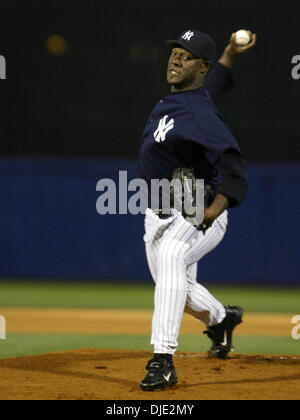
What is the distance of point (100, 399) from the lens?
3391mm

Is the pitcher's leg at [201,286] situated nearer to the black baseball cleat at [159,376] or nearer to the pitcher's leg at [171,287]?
the pitcher's leg at [171,287]

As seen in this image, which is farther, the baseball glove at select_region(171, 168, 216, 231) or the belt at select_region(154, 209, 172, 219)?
the belt at select_region(154, 209, 172, 219)

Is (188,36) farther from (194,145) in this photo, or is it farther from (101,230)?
(101,230)

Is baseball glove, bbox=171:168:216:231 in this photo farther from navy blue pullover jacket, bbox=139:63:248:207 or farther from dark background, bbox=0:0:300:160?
dark background, bbox=0:0:300:160

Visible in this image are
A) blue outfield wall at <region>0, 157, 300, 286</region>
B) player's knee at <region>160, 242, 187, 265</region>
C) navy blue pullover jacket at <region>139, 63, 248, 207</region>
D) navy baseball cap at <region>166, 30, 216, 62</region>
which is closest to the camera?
navy blue pullover jacket at <region>139, 63, 248, 207</region>

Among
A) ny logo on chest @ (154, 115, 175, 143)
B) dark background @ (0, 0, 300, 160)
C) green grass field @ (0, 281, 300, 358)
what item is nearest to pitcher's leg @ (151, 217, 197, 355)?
ny logo on chest @ (154, 115, 175, 143)

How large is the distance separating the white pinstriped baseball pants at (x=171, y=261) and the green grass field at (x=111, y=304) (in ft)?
5.10

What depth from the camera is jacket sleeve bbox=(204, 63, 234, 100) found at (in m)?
4.55

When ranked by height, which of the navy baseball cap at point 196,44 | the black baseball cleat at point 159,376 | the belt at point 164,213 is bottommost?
the black baseball cleat at point 159,376

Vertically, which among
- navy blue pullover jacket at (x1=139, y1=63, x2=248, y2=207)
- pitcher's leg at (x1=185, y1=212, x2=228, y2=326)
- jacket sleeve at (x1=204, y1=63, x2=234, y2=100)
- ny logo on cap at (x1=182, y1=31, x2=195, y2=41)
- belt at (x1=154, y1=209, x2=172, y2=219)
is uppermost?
jacket sleeve at (x1=204, y1=63, x2=234, y2=100)

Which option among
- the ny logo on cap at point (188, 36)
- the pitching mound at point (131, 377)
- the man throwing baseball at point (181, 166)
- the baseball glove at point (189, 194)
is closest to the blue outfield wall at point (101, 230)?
the pitching mound at point (131, 377)

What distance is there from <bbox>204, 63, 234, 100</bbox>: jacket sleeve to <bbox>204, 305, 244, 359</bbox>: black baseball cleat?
1.26 meters

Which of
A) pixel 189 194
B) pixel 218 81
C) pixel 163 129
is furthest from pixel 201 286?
pixel 218 81

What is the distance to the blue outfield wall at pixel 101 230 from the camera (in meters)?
9.97
